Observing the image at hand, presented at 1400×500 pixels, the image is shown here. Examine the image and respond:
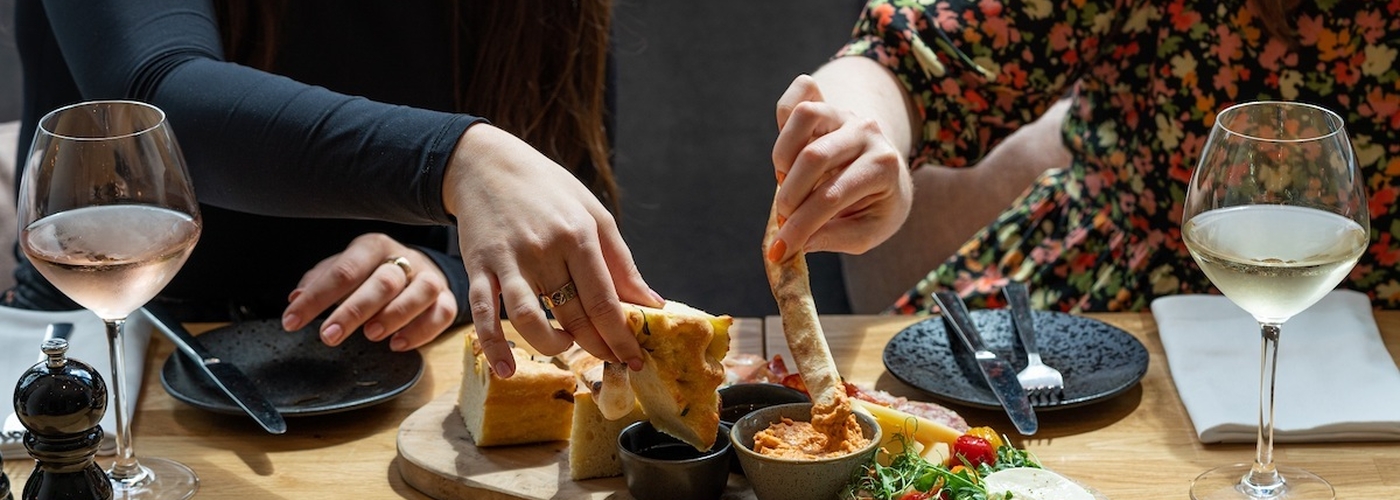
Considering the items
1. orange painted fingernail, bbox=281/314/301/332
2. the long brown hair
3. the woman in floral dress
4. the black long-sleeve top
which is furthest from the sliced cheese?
the long brown hair

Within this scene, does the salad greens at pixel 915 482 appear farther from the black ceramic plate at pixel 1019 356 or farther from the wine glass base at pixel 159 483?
the wine glass base at pixel 159 483

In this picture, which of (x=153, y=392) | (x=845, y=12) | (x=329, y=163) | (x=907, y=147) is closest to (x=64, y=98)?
(x=153, y=392)

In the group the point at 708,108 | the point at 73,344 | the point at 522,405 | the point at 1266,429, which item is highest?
the point at 1266,429

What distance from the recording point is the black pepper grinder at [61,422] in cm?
114

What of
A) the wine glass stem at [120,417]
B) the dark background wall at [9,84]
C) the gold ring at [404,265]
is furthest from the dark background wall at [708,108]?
the wine glass stem at [120,417]

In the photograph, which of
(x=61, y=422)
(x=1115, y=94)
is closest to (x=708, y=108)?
(x=1115, y=94)

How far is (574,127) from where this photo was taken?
2.08 metres

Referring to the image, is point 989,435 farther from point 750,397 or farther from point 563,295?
point 563,295

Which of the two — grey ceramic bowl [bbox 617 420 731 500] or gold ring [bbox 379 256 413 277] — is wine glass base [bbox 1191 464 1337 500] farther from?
gold ring [bbox 379 256 413 277]

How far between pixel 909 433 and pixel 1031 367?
30cm

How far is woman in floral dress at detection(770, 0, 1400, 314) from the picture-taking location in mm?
1920

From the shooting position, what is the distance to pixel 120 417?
1.36 metres

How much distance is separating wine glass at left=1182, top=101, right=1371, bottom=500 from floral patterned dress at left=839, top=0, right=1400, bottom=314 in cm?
68

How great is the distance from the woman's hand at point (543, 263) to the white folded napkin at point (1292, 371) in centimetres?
60
